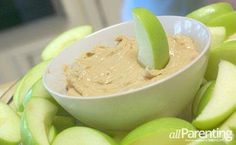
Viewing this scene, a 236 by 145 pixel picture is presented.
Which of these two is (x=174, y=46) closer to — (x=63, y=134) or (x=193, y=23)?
(x=193, y=23)

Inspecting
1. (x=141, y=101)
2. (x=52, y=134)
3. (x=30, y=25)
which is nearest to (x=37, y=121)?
(x=52, y=134)

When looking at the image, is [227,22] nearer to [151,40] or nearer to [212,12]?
[212,12]

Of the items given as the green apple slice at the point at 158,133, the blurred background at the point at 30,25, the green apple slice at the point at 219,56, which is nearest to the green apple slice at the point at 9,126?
the green apple slice at the point at 158,133

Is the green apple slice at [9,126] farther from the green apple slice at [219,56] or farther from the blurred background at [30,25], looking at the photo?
the blurred background at [30,25]

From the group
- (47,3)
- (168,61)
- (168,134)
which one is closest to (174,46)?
(168,61)

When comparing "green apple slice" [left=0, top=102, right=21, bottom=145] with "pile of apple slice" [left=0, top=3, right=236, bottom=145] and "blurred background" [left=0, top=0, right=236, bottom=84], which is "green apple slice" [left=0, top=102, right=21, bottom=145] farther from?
"blurred background" [left=0, top=0, right=236, bottom=84]

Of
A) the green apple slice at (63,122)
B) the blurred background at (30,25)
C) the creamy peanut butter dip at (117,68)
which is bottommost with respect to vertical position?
the blurred background at (30,25)
